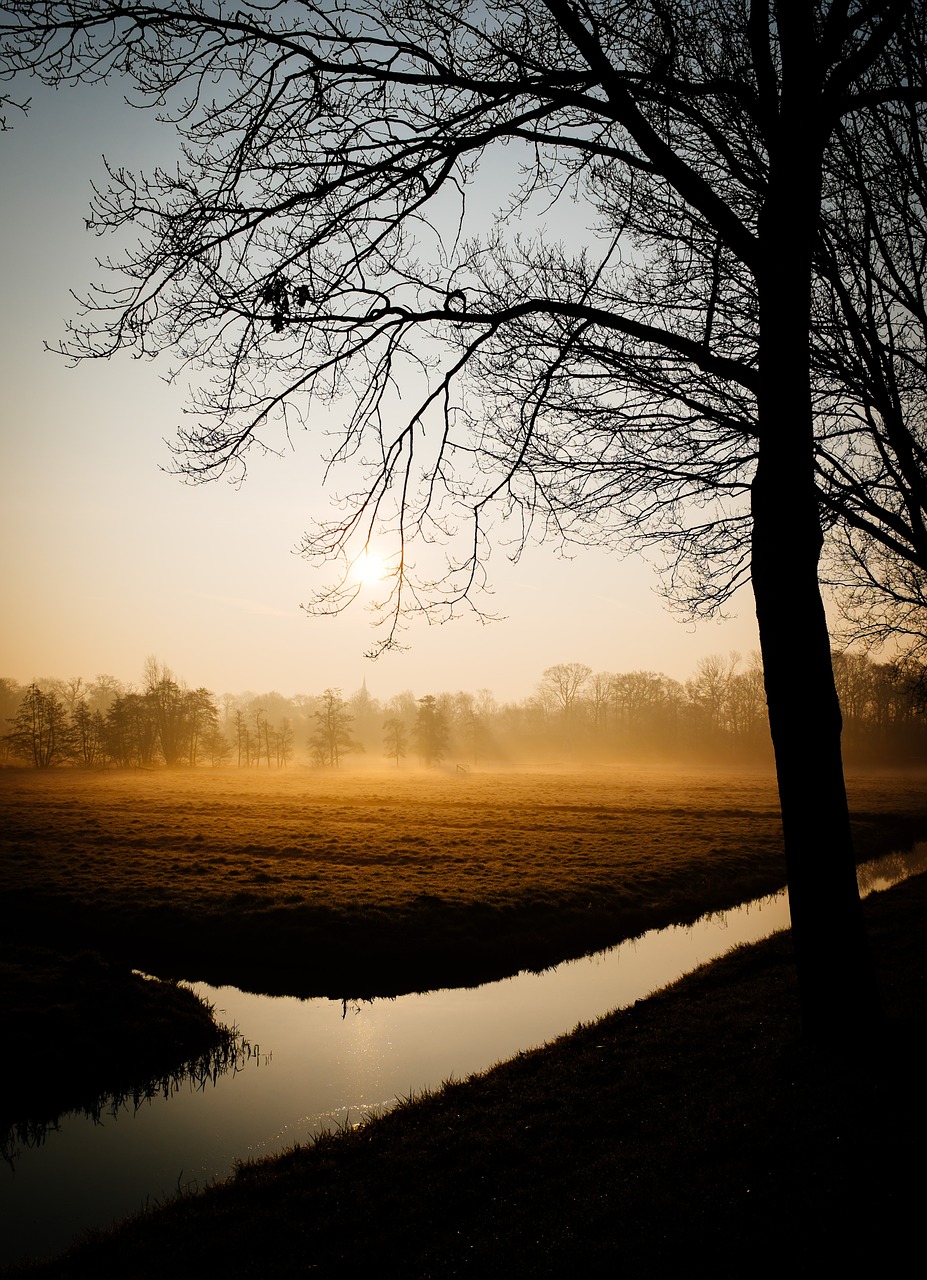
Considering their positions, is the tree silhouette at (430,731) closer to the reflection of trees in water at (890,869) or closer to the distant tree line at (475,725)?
the distant tree line at (475,725)

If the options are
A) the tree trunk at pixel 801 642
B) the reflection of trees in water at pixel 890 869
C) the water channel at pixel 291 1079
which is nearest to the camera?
the tree trunk at pixel 801 642

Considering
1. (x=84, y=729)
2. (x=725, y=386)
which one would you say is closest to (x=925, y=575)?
(x=725, y=386)

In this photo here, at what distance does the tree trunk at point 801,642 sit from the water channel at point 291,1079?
18.8ft

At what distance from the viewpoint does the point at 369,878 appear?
1856 centimetres

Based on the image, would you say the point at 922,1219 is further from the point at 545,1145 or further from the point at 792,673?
the point at 792,673

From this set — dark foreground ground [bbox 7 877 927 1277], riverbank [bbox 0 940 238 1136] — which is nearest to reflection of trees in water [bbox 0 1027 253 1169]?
riverbank [bbox 0 940 238 1136]

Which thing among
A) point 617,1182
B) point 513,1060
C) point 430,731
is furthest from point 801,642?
point 430,731

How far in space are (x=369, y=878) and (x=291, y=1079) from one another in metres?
9.59

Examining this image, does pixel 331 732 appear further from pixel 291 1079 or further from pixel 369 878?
pixel 291 1079

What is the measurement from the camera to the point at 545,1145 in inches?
197

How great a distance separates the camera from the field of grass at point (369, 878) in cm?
1403

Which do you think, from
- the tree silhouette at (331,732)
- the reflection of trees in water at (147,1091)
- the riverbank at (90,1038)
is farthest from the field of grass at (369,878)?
the tree silhouette at (331,732)

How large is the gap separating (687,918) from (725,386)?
563 inches

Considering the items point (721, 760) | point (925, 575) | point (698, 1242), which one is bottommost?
point (721, 760)
